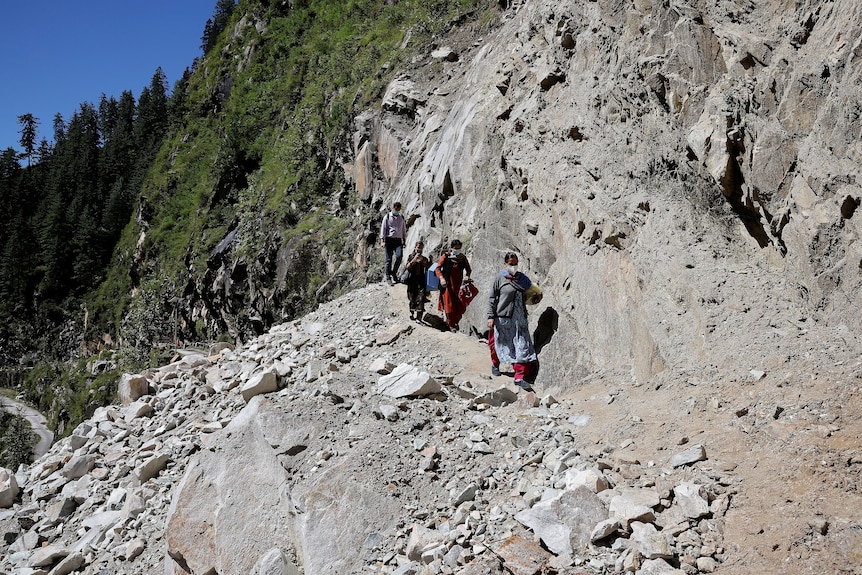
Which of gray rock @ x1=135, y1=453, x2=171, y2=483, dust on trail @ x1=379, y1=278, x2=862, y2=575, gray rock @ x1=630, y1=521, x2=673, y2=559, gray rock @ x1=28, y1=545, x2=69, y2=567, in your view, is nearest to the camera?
dust on trail @ x1=379, y1=278, x2=862, y2=575

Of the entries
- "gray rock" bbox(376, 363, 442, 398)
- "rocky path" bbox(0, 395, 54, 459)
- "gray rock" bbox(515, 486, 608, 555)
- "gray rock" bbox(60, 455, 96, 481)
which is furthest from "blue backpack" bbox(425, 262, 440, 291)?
"rocky path" bbox(0, 395, 54, 459)

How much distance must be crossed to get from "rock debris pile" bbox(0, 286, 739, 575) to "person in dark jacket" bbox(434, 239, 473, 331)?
0.53 m

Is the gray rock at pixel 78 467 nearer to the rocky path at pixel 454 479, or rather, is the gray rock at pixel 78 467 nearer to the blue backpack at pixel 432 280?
the rocky path at pixel 454 479

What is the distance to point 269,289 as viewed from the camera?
65.4 feet

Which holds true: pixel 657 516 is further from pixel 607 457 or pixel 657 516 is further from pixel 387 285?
pixel 387 285

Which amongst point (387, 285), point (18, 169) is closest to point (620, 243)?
point (387, 285)

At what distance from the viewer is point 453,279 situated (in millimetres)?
10062

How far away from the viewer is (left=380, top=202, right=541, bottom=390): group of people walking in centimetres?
787

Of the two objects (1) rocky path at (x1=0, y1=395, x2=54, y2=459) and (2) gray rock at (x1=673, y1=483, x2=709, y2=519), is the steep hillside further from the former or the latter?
(1) rocky path at (x1=0, y1=395, x2=54, y2=459)

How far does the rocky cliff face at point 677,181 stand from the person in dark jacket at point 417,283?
0.97 meters

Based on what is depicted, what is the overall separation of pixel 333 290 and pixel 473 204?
641 cm

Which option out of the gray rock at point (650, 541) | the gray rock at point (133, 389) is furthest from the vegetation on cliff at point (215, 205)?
the gray rock at point (650, 541)

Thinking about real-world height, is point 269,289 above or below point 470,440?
above

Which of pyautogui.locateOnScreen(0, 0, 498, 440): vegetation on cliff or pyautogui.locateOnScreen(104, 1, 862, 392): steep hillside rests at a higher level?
pyautogui.locateOnScreen(0, 0, 498, 440): vegetation on cliff
